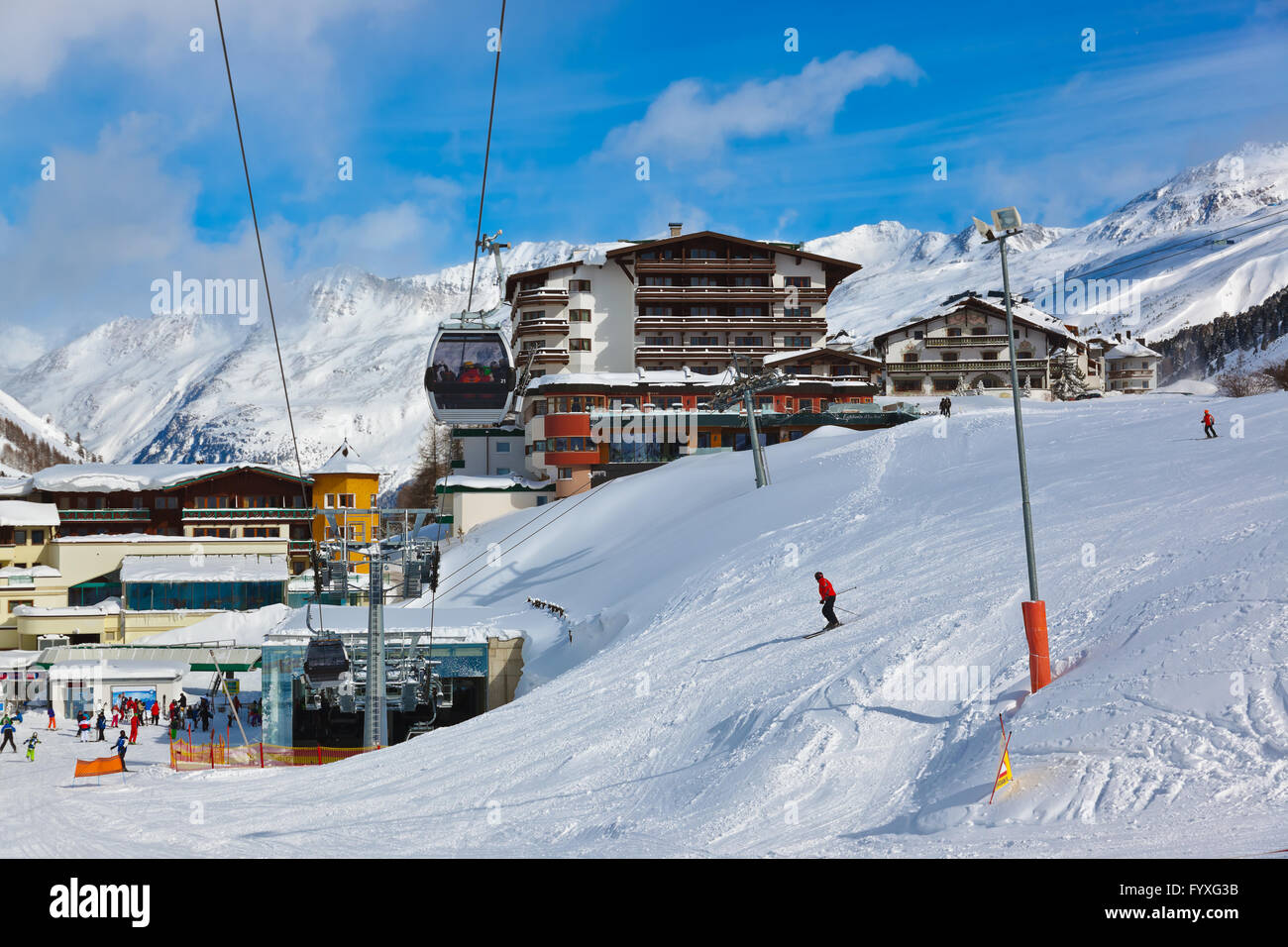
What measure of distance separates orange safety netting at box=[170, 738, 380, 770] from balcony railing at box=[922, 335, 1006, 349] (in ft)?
214

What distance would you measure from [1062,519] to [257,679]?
3722 cm

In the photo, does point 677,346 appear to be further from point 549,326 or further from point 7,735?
point 7,735

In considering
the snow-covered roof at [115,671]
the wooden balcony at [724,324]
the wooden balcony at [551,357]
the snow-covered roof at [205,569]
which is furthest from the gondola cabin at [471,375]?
the wooden balcony at [551,357]

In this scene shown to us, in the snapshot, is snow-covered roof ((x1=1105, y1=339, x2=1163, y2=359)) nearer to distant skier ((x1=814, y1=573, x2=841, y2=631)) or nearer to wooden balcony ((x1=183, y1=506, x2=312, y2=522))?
wooden balcony ((x1=183, y1=506, x2=312, y2=522))

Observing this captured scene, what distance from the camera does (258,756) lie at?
2961cm

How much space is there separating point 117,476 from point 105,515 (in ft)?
8.88

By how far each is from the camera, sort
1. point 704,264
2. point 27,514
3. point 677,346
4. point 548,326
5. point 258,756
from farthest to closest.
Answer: point 548,326 < point 704,264 < point 677,346 < point 27,514 < point 258,756

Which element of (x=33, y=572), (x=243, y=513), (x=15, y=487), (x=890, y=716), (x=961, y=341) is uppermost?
(x=961, y=341)

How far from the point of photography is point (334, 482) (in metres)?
73.2

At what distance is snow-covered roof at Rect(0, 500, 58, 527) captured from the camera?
62656 millimetres

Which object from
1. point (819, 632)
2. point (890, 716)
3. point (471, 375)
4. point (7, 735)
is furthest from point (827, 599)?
point (7, 735)
